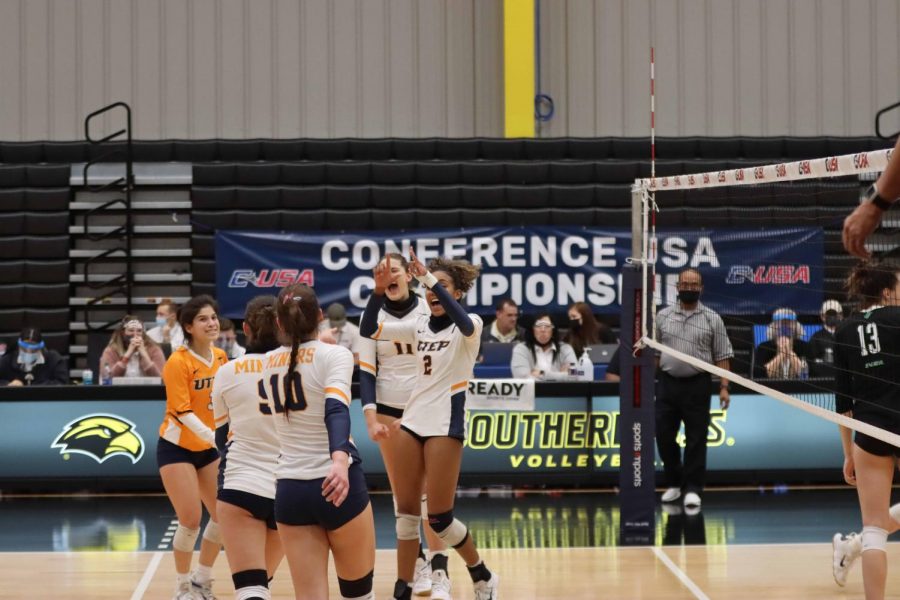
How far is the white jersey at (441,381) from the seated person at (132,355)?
530 cm

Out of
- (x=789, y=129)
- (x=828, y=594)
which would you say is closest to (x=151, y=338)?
(x=828, y=594)

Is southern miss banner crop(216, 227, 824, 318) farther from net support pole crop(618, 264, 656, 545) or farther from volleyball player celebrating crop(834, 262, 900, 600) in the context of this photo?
volleyball player celebrating crop(834, 262, 900, 600)

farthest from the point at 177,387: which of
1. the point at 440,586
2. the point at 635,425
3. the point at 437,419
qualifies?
the point at 635,425

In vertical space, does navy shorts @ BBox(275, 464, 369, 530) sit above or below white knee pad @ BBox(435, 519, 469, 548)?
above

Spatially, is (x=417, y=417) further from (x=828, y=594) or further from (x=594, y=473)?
(x=594, y=473)

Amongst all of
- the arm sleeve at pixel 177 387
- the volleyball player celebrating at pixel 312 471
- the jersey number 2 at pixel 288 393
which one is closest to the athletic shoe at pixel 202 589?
the arm sleeve at pixel 177 387

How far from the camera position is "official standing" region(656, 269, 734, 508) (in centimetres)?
965

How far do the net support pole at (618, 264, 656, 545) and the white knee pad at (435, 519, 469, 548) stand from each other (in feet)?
7.84

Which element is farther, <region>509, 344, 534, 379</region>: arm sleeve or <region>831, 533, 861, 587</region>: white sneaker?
<region>509, 344, 534, 379</region>: arm sleeve

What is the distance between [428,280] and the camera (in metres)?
6.12

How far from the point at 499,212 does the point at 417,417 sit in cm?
845

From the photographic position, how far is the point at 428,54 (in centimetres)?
1598

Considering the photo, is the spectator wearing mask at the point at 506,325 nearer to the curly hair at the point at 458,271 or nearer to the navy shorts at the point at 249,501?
the curly hair at the point at 458,271

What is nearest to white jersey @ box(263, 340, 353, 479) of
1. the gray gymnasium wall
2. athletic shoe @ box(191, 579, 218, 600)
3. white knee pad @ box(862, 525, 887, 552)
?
athletic shoe @ box(191, 579, 218, 600)
